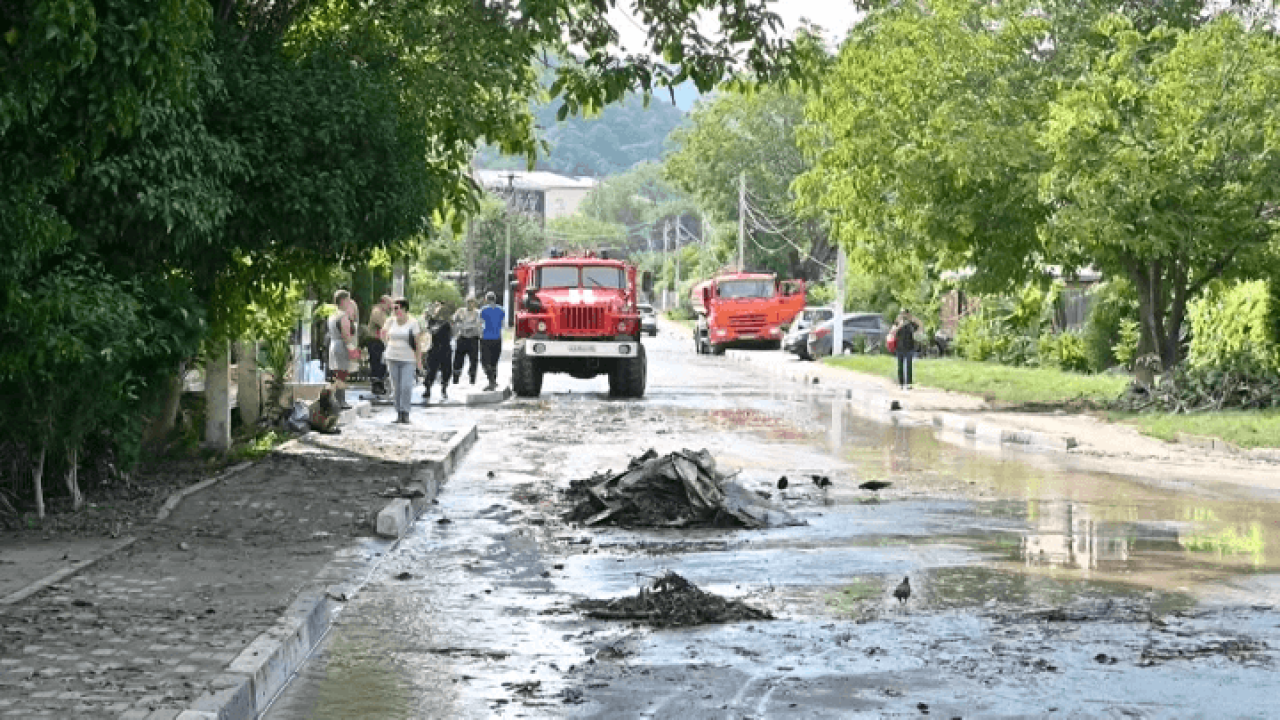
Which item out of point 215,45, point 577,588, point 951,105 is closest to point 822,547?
point 577,588

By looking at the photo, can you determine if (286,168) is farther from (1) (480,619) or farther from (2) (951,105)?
(2) (951,105)

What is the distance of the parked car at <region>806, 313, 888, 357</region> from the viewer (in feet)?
197

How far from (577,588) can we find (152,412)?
5685mm

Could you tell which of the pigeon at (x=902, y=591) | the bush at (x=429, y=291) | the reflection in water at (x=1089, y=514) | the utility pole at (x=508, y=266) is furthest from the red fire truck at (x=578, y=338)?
the utility pole at (x=508, y=266)

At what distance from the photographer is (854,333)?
63188 mm

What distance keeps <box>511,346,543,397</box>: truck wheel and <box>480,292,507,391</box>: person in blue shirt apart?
15.2 inches

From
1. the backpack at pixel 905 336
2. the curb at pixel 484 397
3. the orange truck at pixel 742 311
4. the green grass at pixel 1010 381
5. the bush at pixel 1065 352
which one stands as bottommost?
the curb at pixel 484 397

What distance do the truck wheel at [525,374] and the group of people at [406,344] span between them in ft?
1.43

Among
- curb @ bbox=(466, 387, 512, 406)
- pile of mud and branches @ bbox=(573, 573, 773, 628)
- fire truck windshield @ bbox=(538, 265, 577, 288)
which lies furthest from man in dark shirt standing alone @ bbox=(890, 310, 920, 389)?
pile of mud and branches @ bbox=(573, 573, 773, 628)

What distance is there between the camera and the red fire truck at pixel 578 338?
126ft

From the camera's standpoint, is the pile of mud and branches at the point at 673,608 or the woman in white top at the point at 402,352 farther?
the woman in white top at the point at 402,352

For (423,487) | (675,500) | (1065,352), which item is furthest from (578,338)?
(675,500)

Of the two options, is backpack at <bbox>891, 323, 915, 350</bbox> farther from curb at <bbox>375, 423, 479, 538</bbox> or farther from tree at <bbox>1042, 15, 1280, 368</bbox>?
curb at <bbox>375, 423, 479, 538</bbox>

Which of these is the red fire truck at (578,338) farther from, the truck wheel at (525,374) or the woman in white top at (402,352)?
the woman in white top at (402,352)
